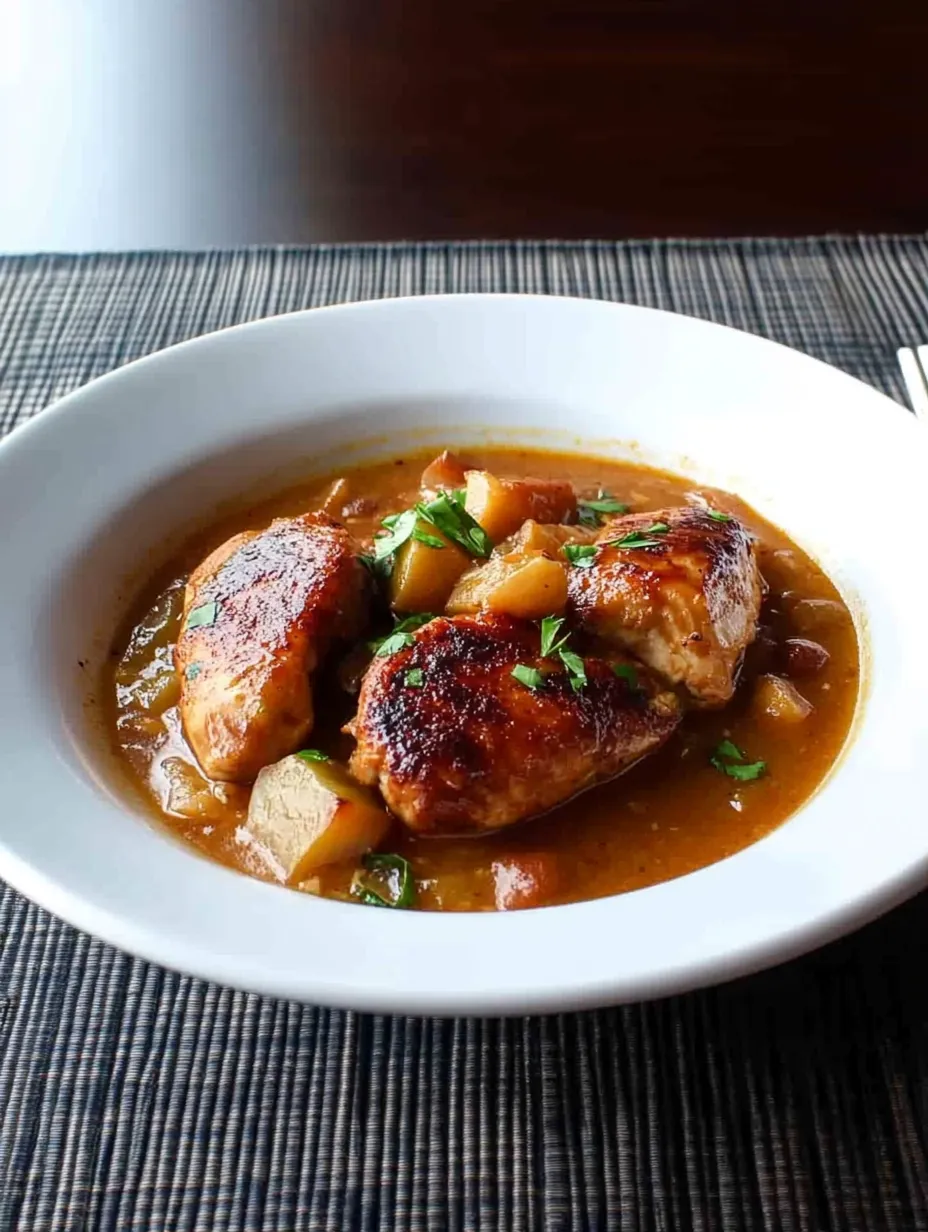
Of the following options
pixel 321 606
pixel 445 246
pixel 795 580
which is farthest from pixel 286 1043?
pixel 445 246

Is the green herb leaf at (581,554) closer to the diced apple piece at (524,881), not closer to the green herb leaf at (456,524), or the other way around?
the green herb leaf at (456,524)

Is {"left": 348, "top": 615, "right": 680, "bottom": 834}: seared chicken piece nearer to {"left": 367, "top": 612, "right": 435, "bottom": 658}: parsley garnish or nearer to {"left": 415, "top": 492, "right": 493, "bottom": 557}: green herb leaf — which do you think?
{"left": 367, "top": 612, "right": 435, "bottom": 658}: parsley garnish

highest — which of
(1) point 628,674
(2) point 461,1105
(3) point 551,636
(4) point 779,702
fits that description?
(3) point 551,636

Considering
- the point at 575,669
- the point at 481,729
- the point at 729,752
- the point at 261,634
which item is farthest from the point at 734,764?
the point at 261,634

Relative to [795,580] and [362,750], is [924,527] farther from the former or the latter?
[362,750]

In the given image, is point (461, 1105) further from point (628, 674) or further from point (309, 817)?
point (628, 674)

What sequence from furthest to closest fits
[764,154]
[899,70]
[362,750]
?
[899,70] → [764,154] → [362,750]
